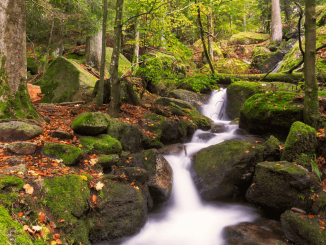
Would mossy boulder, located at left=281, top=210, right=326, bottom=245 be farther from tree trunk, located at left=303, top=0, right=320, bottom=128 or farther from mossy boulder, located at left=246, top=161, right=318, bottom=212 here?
tree trunk, located at left=303, top=0, right=320, bottom=128

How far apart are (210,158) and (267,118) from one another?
2505mm

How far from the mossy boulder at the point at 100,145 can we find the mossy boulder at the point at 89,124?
0.18 metres

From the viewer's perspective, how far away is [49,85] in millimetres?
10031

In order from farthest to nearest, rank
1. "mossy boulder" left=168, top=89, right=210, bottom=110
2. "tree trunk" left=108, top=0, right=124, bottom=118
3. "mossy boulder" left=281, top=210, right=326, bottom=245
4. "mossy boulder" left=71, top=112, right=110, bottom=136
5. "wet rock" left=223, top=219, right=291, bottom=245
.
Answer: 1. "mossy boulder" left=168, top=89, right=210, bottom=110
2. "tree trunk" left=108, top=0, right=124, bottom=118
3. "mossy boulder" left=71, top=112, right=110, bottom=136
4. "wet rock" left=223, top=219, right=291, bottom=245
5. "mossy boulder" left=281, top=210, right=326, bottom=245

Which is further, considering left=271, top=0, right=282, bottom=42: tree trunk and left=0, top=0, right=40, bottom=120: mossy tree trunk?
left=271, top=0, right=282, bottom=42: tree trunk

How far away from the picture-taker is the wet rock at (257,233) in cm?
398

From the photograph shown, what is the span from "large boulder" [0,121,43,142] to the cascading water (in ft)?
10.0

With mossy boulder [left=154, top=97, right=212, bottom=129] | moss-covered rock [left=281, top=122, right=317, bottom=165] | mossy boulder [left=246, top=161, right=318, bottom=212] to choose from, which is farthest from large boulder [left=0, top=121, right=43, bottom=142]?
moss-covered rock [left=281, top=122, right=317, bottom=165]

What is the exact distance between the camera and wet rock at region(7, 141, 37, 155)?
13.3 feet

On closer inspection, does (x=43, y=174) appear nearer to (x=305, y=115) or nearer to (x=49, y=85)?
(x=305, y=115)

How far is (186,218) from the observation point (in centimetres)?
531

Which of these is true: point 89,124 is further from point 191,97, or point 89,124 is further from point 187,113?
point 191,97

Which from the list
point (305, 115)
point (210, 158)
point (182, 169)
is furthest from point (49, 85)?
point (305, 115)

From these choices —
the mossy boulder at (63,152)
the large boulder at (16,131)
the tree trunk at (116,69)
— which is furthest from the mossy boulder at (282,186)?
the large boulder at (16,131)
